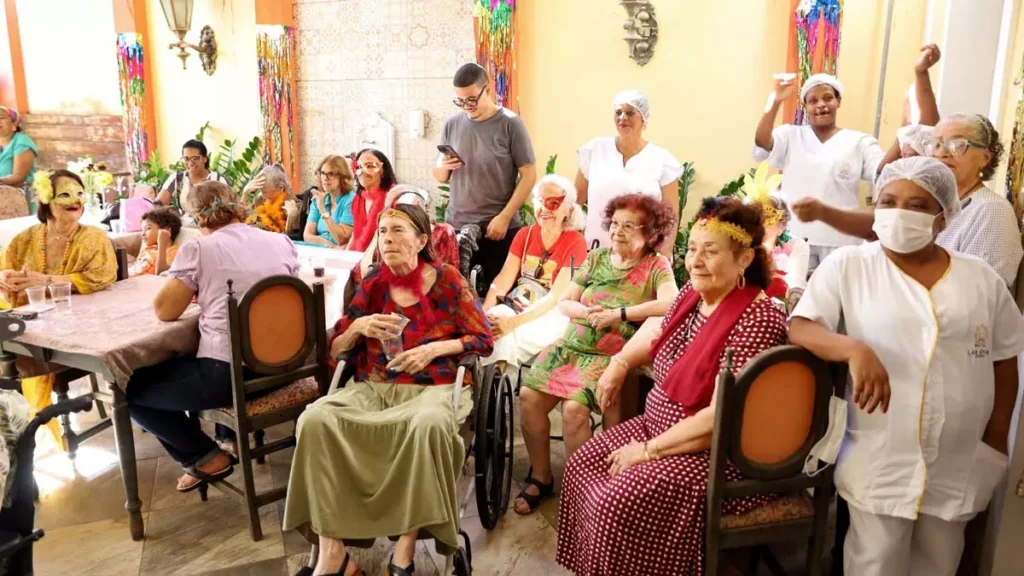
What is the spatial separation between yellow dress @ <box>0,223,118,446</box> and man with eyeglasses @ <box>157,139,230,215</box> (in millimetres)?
1619

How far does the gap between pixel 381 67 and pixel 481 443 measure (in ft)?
14.2

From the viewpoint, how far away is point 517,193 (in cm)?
435

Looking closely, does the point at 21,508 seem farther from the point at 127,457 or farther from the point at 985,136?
the point at 985,136

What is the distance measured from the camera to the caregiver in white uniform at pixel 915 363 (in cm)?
201

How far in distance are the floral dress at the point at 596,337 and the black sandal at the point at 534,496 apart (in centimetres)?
45

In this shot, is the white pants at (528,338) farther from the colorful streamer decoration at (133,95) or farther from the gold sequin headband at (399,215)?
the colorful streamer decoration at (133,95)

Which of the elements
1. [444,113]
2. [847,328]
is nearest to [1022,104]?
[847,328]

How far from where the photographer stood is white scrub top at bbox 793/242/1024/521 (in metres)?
2.01

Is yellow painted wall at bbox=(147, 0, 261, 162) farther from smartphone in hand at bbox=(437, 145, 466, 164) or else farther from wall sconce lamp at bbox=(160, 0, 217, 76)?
smartphone in hand at bbox=(437, 145, 466, 164)

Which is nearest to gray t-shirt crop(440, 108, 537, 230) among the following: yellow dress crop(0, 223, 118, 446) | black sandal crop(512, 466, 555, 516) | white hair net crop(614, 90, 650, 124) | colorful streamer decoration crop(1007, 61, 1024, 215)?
white hair net crop(614, 90, 650, 124)

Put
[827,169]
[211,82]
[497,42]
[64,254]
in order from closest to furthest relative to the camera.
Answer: [64,254] < [827,169] < [497,42] < [211,82]

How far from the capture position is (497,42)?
552cm

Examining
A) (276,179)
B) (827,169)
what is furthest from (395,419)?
(276,179)

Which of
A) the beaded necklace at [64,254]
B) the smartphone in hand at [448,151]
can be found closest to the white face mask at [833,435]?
the smartphone in hand at [448,151]
